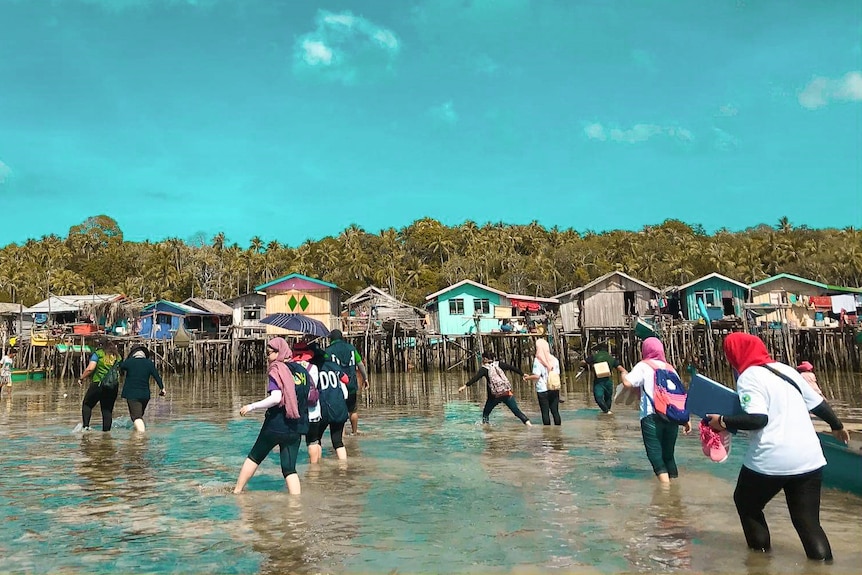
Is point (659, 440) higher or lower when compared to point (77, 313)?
lower

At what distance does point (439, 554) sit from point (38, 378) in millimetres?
40262

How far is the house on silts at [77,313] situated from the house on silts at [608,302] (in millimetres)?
29268

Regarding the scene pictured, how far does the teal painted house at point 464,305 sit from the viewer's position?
4341 cm

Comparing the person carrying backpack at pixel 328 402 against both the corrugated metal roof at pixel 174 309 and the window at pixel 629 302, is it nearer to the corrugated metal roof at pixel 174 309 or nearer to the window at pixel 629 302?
the window at pixel 629 302

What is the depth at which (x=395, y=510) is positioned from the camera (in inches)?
257

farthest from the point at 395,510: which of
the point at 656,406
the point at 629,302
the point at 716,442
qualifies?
the point at 629,302

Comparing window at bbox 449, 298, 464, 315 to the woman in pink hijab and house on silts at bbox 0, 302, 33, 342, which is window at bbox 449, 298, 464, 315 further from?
the woman in pink hijab

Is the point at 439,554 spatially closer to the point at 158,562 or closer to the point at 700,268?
the point at 158,562

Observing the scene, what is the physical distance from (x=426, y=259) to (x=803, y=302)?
45630mm

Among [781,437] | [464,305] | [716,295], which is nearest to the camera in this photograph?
[781,437]

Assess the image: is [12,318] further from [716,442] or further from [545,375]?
[716,442]

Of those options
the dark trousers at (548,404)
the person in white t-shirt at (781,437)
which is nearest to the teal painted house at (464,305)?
the dark trousers at (548,404)

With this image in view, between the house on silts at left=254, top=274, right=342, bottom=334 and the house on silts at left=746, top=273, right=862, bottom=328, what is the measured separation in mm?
26454

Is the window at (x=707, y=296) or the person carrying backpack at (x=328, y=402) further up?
the window at (x=707, y=296)
